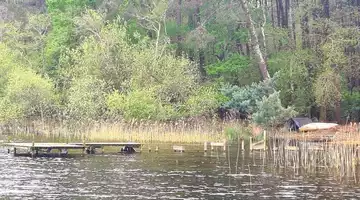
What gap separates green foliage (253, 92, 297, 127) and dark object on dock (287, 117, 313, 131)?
2.52m

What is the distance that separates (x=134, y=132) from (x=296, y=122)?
12.7 m

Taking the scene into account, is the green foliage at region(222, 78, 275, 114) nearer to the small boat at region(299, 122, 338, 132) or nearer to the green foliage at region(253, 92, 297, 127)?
the green foliage at region(253, 92, 297, 127)

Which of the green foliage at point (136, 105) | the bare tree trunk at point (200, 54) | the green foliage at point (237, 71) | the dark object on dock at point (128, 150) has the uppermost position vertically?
the bare tree trunk at point (200, 54)

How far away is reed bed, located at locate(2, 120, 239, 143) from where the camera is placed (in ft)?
149

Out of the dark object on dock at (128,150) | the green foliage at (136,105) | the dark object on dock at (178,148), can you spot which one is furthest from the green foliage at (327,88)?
the dark object on dock at (128,150)

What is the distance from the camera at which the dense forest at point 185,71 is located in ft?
175

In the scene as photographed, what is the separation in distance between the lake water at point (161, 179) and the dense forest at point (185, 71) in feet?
49.7

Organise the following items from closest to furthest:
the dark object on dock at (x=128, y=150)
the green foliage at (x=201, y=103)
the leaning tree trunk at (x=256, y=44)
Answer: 1. the dark object on dock at (x=128, y=150)
2. the green foliage at (x=201, y=103)
3. the leaning tree trunk at (x=256, y=44)

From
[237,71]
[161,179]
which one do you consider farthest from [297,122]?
A: [161,179]

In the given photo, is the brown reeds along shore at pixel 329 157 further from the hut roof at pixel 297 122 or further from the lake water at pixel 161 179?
the hut roof at pixel 297 122

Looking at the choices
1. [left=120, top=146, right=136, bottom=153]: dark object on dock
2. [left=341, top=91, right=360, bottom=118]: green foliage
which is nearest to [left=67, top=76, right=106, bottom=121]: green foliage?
[left=120, top=146, right=136, bottom=153]: dark object on dock

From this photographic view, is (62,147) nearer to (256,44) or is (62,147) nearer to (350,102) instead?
(256,44)

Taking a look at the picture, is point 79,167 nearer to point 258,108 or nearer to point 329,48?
point 258,108

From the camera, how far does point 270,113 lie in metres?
48.2
